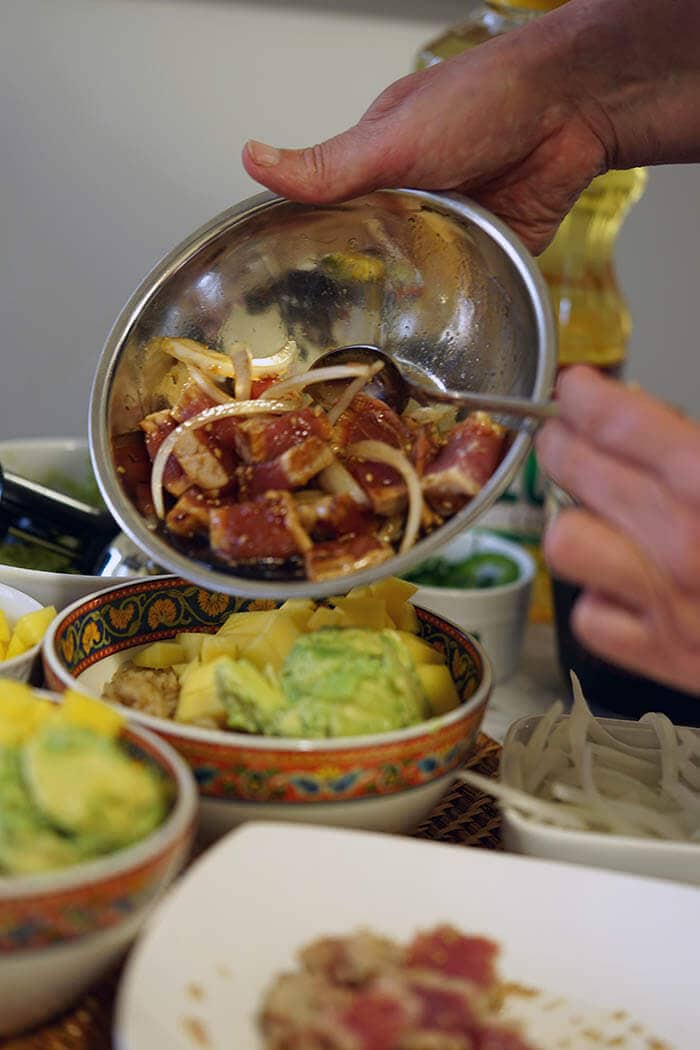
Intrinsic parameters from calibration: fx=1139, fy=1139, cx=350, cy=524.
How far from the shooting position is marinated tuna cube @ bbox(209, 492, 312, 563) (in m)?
1.01

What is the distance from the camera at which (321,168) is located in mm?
1184

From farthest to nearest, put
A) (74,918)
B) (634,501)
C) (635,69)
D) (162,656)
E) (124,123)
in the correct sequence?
(124,123)
(635,69)
(162,656)
(634,501)
(74,918)

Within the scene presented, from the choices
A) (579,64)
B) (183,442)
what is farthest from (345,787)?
(579,64)

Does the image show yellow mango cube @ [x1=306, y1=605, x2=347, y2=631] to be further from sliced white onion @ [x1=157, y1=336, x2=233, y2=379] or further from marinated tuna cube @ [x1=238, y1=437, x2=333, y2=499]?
sliced white onion @ [x1=157, y1=336, x2=233, y2=379]

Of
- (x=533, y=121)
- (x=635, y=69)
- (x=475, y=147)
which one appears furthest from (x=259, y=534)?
(x=635, y=69)

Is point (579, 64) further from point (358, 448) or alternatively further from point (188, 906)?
point (188, 906)

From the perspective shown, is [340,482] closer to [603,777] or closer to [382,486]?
[382,486]

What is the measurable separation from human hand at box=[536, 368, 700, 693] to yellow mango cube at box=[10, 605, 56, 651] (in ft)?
1.66

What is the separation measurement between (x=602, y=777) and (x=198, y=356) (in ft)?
1.94

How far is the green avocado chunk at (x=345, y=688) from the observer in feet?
3.06

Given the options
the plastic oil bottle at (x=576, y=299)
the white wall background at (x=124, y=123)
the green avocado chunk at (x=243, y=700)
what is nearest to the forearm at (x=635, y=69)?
the plastic oil bottle at (x=576, y=299)

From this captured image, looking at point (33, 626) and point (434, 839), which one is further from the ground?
point (33, 626)

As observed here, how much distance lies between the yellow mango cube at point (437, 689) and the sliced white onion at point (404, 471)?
4.6 inches

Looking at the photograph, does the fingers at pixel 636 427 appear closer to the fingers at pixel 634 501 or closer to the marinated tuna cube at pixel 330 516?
the fingers at pixel 634 501
